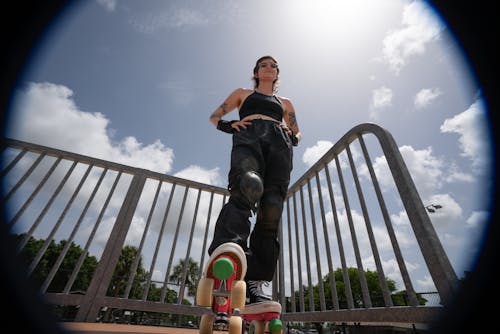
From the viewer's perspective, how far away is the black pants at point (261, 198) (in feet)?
4.22

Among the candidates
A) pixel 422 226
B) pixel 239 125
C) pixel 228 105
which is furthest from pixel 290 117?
pixel 422 226

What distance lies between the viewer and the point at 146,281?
2.42 meters

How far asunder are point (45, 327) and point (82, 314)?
2.07m

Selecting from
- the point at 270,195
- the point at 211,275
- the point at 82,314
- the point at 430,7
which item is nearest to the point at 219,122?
the point at 270,195

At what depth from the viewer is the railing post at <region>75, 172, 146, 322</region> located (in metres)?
2.12

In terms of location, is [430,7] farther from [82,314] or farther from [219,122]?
[82,314]

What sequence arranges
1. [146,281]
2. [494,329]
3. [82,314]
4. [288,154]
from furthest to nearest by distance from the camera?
[146,281] < [82,314] < [288,154] < [494,329]

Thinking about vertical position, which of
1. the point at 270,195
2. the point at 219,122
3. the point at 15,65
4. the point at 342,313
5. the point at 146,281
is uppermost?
the point at 219,122

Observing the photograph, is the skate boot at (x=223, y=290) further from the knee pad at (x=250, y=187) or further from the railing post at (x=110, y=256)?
the railing post at (x=110, y=256)

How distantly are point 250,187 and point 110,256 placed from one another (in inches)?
74.7

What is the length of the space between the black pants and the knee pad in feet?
0.10

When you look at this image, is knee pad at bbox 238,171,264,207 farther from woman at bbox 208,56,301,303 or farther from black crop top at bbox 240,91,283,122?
black crop top at bbox 240,91,283,122

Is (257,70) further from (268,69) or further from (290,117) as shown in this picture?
(290,117)

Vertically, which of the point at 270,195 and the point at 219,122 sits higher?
the point at 219,122
